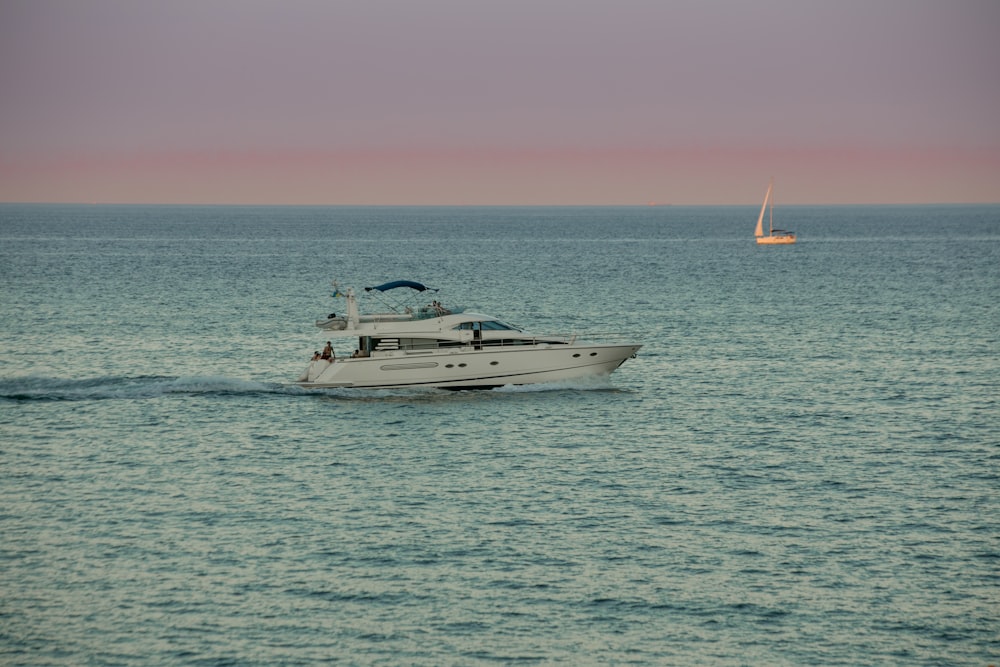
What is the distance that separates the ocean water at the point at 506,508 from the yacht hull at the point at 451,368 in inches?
29.5

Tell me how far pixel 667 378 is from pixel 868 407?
12.1 metres

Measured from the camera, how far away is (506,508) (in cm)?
4038

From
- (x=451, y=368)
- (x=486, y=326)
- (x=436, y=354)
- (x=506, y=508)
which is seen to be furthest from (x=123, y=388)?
(x=506, y=508)

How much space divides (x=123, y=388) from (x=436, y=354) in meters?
15.7

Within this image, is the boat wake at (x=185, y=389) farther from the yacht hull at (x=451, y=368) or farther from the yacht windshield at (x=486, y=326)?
the yacht windshield at (x=486, y=326)

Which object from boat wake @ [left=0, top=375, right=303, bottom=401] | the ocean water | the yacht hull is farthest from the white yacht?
boat wake @ [left=0, top=375, right=303, bottom=401]

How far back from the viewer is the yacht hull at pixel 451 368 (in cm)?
5797

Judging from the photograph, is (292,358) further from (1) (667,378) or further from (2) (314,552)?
(2) (314,552)

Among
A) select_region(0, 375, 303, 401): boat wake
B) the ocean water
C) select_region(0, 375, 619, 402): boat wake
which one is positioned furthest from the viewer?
select_region(0, 375, 619, 402): boat wake

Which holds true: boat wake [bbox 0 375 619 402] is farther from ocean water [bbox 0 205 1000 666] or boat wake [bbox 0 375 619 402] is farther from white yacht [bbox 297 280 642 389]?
white yacht [bbox 297 280 642 389]

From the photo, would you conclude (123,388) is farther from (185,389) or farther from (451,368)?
(451,368)

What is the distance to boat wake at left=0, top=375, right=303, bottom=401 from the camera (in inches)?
2288

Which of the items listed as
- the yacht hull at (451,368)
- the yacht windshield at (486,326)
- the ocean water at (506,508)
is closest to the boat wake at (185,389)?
the ocean water at (506,508)

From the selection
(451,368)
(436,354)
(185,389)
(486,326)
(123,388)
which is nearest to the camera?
(436,354)
